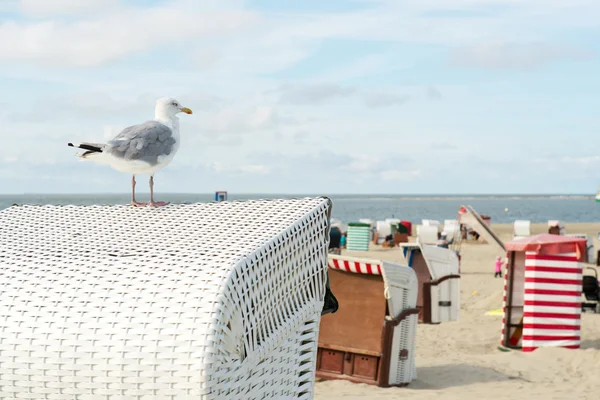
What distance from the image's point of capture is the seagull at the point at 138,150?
13.5ft

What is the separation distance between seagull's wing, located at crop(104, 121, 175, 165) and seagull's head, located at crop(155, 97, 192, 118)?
0.17 m

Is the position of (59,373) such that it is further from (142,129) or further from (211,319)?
(142,129)

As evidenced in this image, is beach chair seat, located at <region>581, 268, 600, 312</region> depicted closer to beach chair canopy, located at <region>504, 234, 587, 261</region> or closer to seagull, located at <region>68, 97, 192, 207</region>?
beach chair canopy, located at <region>504, 234, 587, 261</region>

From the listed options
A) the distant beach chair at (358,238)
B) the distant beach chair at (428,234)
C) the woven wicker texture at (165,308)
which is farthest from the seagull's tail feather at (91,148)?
the distant beach chair at (358,238)

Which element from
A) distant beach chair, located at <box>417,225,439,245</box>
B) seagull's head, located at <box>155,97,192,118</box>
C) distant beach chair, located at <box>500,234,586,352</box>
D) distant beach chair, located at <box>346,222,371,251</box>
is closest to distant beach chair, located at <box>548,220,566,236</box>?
distant beach chair, located at <box>417,225,439,245</box>

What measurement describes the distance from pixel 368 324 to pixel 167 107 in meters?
3.80

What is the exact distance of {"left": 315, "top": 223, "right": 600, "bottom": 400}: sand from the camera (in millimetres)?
7586

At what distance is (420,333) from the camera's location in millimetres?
11570

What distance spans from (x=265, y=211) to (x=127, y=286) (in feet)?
3.22

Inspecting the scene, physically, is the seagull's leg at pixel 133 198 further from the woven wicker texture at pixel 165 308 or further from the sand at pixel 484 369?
the sand at pixel 484 369

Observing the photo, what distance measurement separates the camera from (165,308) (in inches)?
99.5

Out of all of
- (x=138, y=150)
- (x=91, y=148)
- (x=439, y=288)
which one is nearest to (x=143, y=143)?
(x=138, y=150)

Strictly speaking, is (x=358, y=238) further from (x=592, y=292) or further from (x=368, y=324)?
(x=368, y=324)

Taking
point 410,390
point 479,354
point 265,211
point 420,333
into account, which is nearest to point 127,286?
point 265,211
